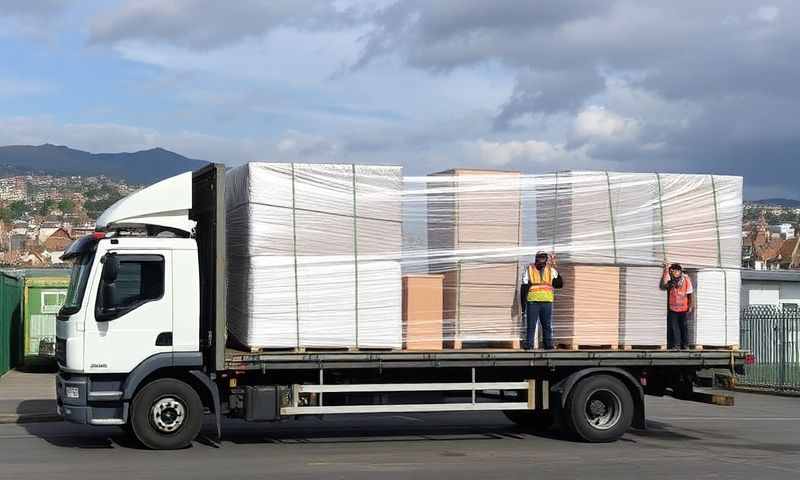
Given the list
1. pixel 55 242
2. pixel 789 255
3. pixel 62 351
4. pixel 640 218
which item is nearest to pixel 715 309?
pixel 640 218

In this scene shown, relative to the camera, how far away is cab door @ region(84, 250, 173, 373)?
12047mm

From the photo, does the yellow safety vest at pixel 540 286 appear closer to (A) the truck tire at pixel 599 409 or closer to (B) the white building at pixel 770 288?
(A) the truck tire at pixel 599 409

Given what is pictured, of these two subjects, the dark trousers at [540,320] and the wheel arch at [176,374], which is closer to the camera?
the wheel arch at [176,374]

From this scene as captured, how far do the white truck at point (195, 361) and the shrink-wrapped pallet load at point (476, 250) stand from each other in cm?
39

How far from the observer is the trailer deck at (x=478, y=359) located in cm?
1233

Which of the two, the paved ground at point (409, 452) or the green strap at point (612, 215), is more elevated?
the green strap at point (612, 215)

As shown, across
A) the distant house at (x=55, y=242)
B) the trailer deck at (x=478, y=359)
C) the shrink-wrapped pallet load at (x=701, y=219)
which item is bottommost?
the trailer deck at (x=478, y=359)

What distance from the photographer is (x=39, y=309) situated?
2611 cm

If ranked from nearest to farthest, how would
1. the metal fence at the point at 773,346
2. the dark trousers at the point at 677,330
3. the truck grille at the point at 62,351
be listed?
the truck grille at the point at 62,351, the dark trousers at the point at 677,330, the metal fence at the point at 773,346

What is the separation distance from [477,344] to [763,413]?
8.14m

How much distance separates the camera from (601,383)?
1359 centimetres

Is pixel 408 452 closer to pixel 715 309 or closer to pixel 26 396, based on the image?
pixel 715 309

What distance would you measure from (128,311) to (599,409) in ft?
20.4

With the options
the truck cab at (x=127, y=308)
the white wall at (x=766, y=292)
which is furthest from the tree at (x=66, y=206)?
the truck cab at (x=127, y=308)
